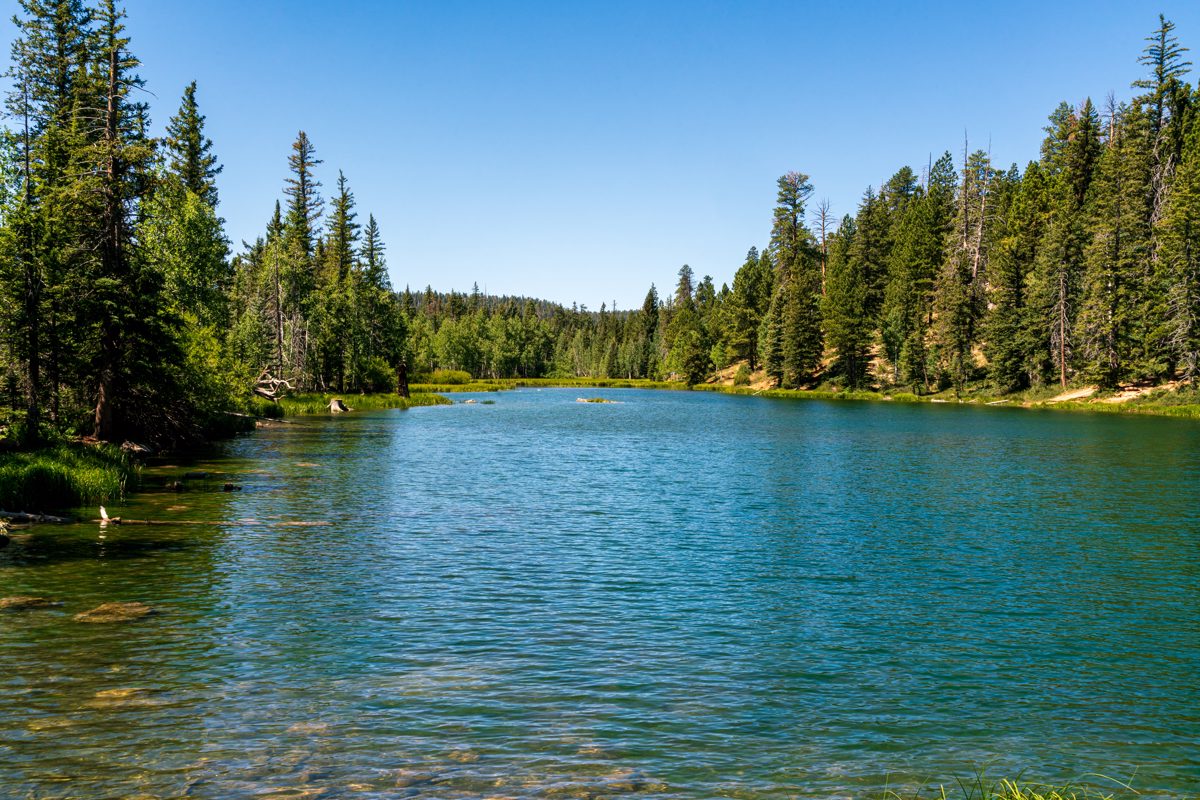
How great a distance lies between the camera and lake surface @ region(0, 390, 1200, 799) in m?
9.66

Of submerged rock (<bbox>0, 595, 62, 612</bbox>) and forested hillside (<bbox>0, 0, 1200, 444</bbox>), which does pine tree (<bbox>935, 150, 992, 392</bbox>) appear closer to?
forested hillside (<bbox>0, 0, 1200, 444</bbox>)

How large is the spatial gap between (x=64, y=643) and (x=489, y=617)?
7.29 meters

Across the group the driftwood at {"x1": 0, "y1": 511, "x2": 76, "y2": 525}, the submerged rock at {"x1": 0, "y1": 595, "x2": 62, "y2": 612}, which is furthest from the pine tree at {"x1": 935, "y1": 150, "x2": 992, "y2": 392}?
the submerged rock at {"x1": 0, "y1": 595, "x2": 62, "y2": 612}

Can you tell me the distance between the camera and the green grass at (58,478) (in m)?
24.0

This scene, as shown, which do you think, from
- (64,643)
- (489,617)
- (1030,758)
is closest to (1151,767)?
(1030,758)

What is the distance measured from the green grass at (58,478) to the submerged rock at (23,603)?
30.9ft

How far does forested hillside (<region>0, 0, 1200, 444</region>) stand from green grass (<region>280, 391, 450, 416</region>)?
12.1 ft

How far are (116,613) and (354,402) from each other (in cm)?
7206

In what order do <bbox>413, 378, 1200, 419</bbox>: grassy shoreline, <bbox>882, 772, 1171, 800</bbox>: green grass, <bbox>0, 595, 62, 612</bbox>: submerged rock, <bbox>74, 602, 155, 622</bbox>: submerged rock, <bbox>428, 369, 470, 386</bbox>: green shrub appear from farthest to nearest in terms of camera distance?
1. <bbox>428, 369, 470, 386</bbox>: green shrub
2. <bbox>413, 378, 1200, 419</bbox>: grassy shoreline
3. <bbox>0, 595, 62, 612</bbox>: submerged rock
4. <bbox>74, 602, 155, 622</bbox>: submerged rock
5. <bbox>882, 772, 1171, 800</bbox>: green grass

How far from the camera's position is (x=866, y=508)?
28.8 m

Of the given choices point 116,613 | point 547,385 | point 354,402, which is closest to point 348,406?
point 354,402

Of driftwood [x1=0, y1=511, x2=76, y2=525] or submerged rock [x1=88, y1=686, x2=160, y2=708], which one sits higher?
driftwood [x1=0, y1=511, x2=76, y2=525]

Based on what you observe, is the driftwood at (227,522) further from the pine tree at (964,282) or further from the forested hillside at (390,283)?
the pine tree at (964,282)

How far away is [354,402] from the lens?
85188 millimetres
